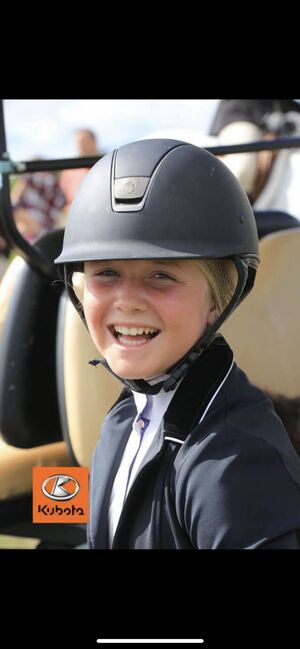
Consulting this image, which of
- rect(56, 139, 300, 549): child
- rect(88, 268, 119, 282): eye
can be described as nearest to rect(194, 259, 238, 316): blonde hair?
rect(56, 139, 300, 549): child

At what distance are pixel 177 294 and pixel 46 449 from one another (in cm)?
71

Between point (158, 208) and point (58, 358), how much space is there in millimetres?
656

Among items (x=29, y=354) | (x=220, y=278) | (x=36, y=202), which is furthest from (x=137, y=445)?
(x=36, y=202)

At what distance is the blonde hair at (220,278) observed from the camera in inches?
40.1

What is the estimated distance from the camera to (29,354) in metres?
1.59

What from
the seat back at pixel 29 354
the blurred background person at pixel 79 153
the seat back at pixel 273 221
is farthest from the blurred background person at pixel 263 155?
the seat back at pixel 29 354

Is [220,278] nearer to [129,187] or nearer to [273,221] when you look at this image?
[129,187]

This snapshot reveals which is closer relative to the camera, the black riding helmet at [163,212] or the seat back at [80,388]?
the black riding helmet at [163,212]

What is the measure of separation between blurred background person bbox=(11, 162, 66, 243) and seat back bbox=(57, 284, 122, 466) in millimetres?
173

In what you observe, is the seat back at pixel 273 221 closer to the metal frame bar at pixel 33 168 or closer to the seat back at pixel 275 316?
the seat back at pixel 275 316

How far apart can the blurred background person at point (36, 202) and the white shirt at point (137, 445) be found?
2.00ft

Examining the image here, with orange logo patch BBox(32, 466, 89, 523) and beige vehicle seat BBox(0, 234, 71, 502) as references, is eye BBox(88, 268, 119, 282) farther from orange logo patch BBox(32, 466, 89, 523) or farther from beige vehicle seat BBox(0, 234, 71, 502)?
beige vehicle seat BBox(0, 234, 71, 502)

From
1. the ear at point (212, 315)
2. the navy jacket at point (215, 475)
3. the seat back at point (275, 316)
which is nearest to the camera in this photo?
the navy jacket at point (215, 475)
